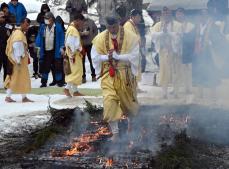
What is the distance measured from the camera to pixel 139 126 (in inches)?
340

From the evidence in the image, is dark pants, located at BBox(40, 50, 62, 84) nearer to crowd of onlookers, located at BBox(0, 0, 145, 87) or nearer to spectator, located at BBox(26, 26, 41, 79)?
crowd of onlookers, located at BBox(0, 0, 145, 87)

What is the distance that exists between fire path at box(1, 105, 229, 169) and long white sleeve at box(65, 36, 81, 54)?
113 inches

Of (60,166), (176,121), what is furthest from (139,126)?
(60,166)

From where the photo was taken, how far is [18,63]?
11.8 metres

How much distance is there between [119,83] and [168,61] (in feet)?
16.0

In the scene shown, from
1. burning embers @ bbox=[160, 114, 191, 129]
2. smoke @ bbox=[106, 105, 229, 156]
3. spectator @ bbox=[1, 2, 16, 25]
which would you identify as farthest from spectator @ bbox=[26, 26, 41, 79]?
burning embers @ bbox=[160, 114, 191, 129]

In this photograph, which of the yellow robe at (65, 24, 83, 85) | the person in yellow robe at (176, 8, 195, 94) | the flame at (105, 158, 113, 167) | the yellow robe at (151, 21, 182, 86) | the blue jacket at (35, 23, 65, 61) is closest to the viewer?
the flame at (105, 158, 113, 167)

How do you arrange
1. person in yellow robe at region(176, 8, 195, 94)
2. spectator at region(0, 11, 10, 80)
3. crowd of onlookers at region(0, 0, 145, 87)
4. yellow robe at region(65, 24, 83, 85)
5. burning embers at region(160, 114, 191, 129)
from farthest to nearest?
1. crowd of onlookers at region(0, 0, 145, 87)
2. spectator at region(0, 11, 10, 80)
3. yellow robe at region(65, 24, 83, 85)
4. person in yellow robe at region(176, 8, 195, 94)
5. burning embers at region(160, 114, 191, 129)

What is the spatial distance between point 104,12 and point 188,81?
372 centimetres

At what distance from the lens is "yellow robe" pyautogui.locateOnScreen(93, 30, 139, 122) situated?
7.80m

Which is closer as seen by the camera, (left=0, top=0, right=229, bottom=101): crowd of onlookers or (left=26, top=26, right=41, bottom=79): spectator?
(left=0, top=0, right=229, bottom=101): crowd of onlookers

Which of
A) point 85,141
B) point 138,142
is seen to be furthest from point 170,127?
point 85,141

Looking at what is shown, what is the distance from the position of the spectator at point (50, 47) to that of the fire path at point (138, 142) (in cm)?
505

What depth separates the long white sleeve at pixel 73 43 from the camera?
12.1m
